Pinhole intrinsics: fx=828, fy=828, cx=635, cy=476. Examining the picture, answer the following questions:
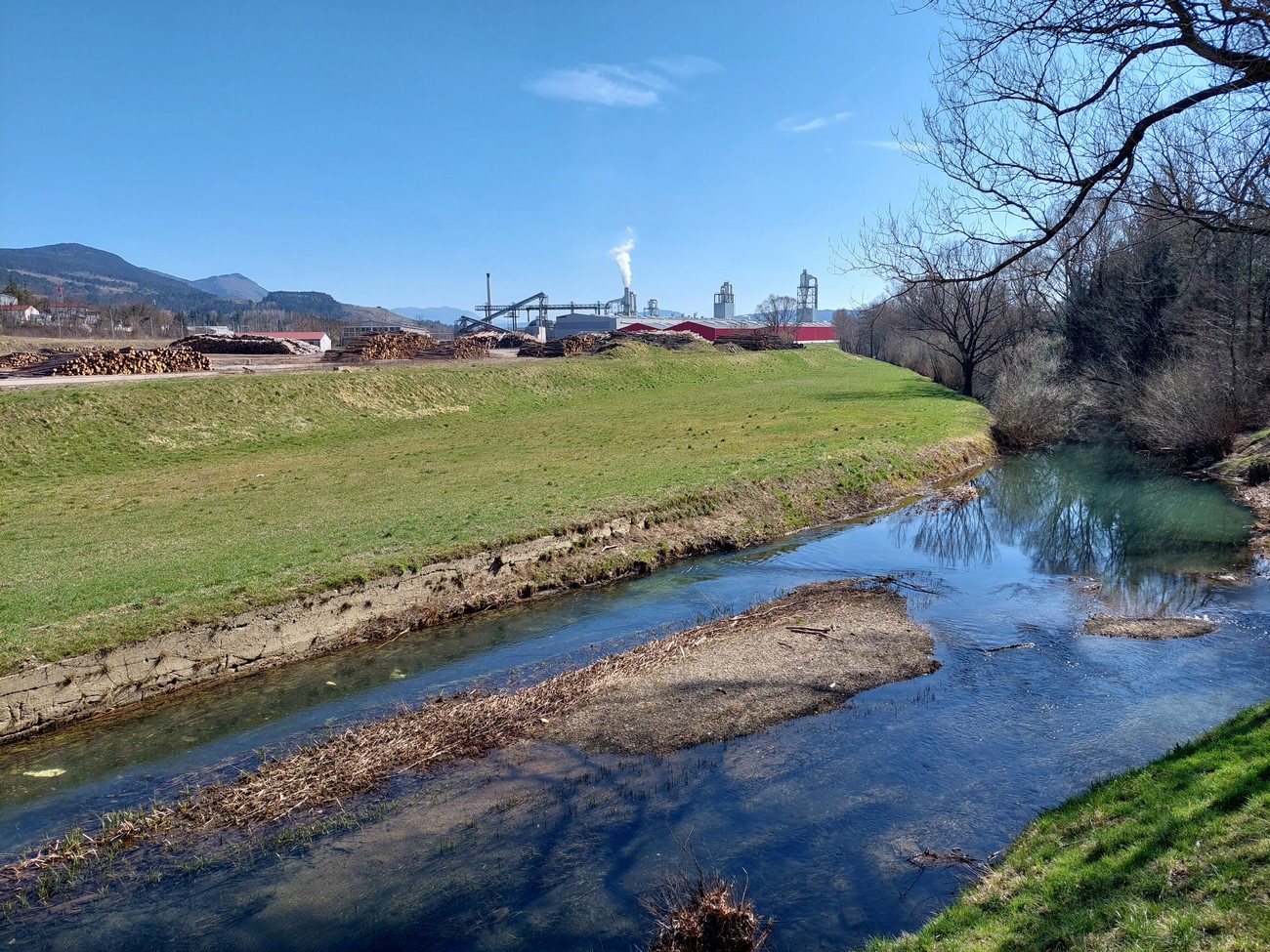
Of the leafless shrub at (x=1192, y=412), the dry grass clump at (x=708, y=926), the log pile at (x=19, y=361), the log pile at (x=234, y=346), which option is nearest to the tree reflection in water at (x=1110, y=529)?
the leafless shrub at (x=1192, y=412)

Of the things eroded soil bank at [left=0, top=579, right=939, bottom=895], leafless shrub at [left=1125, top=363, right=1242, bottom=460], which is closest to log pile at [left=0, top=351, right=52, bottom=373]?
eroded soil bank at [left=0, top=579, right=939, bottom=895]

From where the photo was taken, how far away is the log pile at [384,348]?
125 feet

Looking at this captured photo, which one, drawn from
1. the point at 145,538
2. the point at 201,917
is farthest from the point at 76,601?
the point at 201,917

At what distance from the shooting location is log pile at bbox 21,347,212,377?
27344 millimetres

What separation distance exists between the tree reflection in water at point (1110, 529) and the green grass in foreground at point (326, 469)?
128 inches

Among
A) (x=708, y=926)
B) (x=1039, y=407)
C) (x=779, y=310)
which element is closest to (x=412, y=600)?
(x=708, y=926)

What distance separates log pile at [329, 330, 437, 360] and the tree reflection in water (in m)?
26.4

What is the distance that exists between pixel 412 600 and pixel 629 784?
20.2ft

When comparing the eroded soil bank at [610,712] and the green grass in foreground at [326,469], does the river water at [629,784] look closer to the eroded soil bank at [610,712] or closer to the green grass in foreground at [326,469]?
the eroded soil bank at [610,712]

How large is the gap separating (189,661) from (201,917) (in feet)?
16.5

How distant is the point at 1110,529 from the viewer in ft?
64.2

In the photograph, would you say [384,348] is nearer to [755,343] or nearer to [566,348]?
[566,348]

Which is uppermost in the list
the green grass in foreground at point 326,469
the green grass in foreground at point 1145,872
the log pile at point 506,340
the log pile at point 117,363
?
the log pile at point 506,340

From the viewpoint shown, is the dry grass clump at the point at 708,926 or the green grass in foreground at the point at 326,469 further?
the green grass in foreground at the point at 326,469
